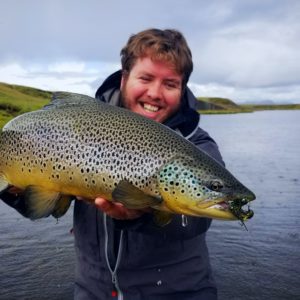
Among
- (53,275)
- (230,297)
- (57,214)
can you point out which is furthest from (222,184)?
(53,275)

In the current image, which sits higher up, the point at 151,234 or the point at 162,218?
the point at 162,218

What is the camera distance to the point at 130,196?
2.86 meters

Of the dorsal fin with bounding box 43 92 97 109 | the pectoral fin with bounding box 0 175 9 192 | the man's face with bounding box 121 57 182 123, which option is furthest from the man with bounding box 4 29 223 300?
the dorsal fin with bounding box 43 92 97 109

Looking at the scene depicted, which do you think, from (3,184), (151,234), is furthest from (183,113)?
(3,184)

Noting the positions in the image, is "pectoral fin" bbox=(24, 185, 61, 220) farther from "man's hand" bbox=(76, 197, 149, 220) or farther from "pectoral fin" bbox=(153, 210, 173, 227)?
"pectoral fin" bbox=(153, 210, 173, 227)

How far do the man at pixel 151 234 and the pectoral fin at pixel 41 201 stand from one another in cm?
42

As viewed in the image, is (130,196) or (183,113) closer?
(130,196)

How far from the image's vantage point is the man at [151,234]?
346 cm

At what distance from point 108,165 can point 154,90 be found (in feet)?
2.69

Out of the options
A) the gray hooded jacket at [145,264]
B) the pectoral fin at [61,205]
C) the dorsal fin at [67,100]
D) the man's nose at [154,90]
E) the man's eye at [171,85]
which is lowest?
the gray hooded jacket at [145,264]

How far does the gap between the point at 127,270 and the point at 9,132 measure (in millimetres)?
1416

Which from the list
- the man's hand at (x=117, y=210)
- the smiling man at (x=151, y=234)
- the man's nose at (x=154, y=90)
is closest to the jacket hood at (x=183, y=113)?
the smiling man at (x=151, y=234)

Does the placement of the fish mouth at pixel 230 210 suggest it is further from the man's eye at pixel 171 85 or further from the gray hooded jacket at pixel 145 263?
the man's eye at pixel 171 85

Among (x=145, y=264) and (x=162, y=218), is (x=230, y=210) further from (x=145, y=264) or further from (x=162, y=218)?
(x=145, y=264)
